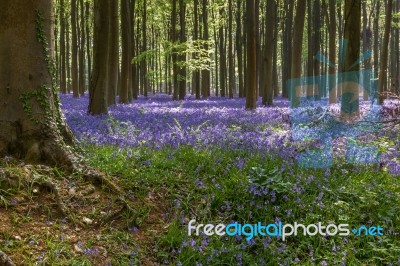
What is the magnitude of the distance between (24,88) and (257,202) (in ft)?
9.95

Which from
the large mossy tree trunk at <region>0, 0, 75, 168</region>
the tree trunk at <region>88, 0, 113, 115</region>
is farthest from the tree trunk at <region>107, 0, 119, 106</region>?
the large mossy tree trunk at <region>0, 0, 75, 168</region>

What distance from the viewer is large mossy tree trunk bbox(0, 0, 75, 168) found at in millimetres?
4543

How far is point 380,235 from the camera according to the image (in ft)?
14.5

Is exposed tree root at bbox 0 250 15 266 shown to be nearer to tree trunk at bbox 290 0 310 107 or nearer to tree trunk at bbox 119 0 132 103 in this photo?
tree trunk at bbox 290 0 310 107

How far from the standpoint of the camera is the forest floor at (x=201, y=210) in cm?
372

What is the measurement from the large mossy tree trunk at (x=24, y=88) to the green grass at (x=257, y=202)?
0.89 metres

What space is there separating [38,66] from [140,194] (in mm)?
1943

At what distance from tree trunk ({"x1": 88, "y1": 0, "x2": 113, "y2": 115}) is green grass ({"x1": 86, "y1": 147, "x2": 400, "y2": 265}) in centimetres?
596

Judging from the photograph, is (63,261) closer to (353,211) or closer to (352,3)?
(353,211)

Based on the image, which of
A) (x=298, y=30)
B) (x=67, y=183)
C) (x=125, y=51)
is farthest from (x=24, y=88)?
(x=125, y=51)

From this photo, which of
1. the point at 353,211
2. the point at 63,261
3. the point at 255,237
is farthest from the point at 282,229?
the point at 63,261

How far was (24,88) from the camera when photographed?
4574mm

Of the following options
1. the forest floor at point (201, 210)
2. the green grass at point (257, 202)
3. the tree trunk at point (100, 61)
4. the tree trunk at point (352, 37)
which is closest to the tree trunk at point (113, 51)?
the tree trunk at point (100, 61)

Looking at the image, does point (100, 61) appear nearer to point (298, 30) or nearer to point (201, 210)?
point (298, 30)
